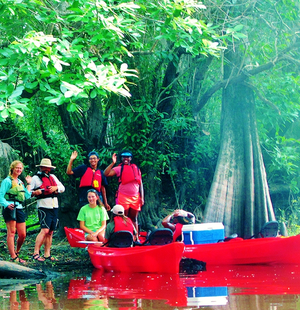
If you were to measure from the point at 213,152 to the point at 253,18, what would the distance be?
353 centimetres

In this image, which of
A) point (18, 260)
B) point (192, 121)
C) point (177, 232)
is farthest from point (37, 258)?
point (192, 121)

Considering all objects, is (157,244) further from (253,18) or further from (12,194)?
(253,18)

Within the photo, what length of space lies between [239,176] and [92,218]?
392 centimetres

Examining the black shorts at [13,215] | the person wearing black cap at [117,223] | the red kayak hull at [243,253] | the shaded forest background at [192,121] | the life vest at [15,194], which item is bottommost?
the red kayak hull at [243,253]

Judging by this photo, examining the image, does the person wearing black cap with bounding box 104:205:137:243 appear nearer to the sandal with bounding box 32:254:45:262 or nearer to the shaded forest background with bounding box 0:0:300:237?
the sandal with bounding box 32:254:45:262

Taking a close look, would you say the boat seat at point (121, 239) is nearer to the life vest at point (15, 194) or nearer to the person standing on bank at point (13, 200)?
the person standing on bank at point (13, 200)

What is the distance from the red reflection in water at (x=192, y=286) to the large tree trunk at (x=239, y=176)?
2602mm

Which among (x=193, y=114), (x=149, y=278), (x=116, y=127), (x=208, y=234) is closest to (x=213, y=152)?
(x=193, y=114)

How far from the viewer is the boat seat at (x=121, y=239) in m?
8.19

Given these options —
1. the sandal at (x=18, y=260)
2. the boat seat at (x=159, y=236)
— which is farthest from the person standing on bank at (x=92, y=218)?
the sandal at (x=18, y=260)

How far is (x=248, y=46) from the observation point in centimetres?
1106

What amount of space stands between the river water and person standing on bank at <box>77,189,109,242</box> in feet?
2.53

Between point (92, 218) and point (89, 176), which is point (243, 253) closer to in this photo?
point (92, 218)

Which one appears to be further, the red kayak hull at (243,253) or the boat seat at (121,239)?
the red kayak hull at (243,253)
